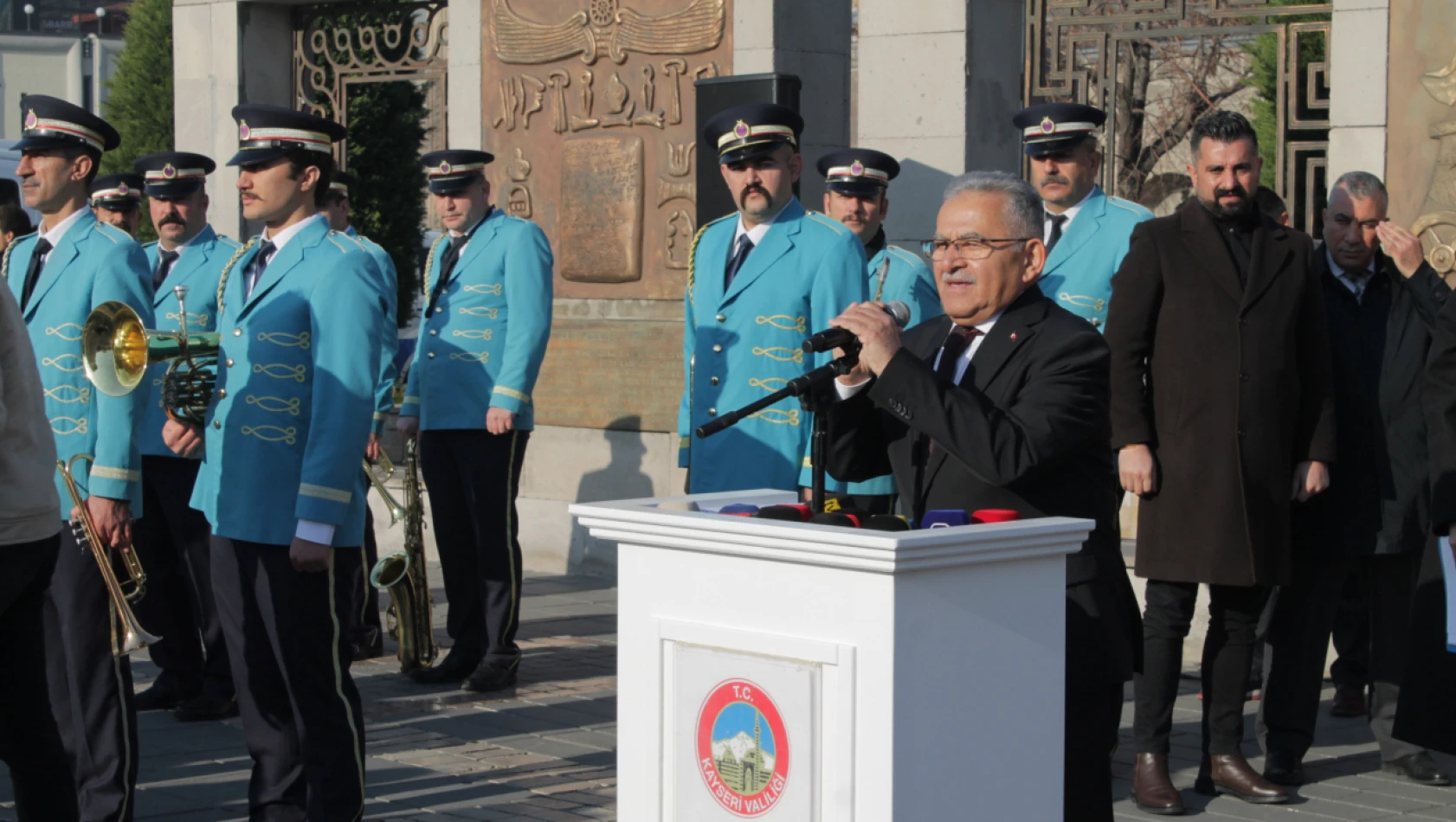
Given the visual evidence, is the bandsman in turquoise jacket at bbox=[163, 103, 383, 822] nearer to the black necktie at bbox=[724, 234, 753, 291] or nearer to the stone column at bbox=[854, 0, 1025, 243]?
the black necktie at bbox=[724, 234, 753, 291]

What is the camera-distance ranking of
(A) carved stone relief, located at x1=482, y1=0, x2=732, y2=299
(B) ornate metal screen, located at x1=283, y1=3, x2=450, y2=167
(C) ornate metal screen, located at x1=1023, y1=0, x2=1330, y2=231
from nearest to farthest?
(C) ornate metal screen, located at x1=1023, y1=0, x2=1330, y2=231 → (A) carved stone relief, located at x1=482, y1=0, x2=732, y2=299 → (B) ornate metal screen, located at x1=283, y1=3, x2=450, y2=167

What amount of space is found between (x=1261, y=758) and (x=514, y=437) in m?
3.39

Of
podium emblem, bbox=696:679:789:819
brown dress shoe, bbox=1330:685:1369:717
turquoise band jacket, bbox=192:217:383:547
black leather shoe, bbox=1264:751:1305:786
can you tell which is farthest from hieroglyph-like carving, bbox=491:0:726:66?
podium emblem, bbox=696:679:789:819

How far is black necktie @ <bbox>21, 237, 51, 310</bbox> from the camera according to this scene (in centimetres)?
568

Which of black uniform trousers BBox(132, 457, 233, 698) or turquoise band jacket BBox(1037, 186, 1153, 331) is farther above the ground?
turquoise band jacket BBox(1037, 186, 1153, 331)

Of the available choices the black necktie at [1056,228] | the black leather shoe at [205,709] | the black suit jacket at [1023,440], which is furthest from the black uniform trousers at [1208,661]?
the black leather shoe at [205,709]

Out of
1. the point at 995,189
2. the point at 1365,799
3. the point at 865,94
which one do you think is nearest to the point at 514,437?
the point at 865,94

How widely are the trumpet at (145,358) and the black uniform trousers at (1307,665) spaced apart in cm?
363

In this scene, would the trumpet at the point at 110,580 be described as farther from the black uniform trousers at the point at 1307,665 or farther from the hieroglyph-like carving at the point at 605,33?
the hieroglyph-like carving at the point at 605,33

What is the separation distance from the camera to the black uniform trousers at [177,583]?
24.2ft

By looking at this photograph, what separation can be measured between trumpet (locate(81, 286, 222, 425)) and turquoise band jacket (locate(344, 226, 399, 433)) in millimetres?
503

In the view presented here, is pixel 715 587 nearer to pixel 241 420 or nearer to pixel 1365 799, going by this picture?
pixel 241 420

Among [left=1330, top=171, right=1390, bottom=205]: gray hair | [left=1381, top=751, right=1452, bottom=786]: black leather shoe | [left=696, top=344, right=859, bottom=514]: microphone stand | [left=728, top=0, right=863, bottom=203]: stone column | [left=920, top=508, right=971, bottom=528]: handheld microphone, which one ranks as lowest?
[left=1381, top=751, right=1452, bottom=786]: black leather shoe

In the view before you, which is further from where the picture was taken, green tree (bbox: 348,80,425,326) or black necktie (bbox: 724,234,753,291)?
green tree (bbox: 348,80,425,326)
